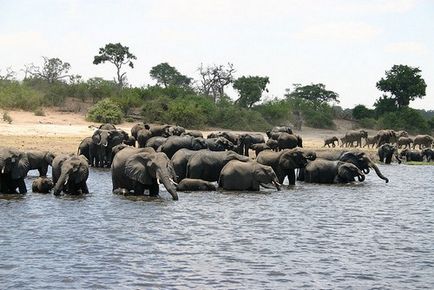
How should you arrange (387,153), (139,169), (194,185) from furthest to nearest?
1. (387,153)
2. (194,185)
3. (139,169)

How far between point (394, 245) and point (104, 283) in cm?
618

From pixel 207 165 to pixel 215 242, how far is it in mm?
8813

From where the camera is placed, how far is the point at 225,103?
64438mm

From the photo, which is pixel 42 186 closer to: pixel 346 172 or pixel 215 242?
pixel 215 242

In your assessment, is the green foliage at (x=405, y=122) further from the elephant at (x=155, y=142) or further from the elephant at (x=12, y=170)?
the elephant at (x=12, y=170)

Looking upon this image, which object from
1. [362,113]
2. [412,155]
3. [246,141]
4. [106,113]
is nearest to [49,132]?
[106,113]

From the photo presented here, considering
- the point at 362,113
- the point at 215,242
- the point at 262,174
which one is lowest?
the point at 215,242

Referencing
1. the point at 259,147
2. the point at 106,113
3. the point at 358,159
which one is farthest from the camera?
the point at 106,113

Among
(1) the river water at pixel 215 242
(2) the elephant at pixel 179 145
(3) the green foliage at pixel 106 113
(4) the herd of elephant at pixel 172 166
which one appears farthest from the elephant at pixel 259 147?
(3) the green foliage at pixel 106 113

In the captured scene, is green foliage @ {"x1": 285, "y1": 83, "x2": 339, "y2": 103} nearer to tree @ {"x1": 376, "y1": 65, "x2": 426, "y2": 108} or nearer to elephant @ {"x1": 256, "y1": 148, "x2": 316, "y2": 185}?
tree @ {"x1": 376, "y1": 65, "x2": 426, "y2": 108}

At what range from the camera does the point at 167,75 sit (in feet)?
309

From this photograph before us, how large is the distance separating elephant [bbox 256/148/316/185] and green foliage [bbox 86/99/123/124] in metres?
25.7

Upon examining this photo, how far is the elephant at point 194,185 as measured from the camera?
2212cm

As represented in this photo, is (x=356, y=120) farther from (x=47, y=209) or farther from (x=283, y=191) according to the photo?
(x=47, y=209)
